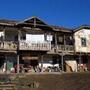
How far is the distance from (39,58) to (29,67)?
237 cm

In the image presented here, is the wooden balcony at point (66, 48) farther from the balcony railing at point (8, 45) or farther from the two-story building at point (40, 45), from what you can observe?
the balcony railing at point (8, 45)

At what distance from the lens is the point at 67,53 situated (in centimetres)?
4106

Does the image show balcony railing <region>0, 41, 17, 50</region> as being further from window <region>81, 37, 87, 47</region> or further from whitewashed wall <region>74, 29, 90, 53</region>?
window <region>81, 37, 87, 47</region>

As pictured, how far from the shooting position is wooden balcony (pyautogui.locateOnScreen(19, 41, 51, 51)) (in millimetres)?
35897

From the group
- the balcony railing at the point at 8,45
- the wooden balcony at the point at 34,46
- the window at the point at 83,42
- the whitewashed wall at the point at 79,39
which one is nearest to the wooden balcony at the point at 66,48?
the whitewashed wall at the point at 79,39

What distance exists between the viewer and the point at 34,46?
1447 inches

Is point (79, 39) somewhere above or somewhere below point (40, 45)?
above

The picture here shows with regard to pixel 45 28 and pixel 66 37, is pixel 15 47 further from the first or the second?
pixel 66 37

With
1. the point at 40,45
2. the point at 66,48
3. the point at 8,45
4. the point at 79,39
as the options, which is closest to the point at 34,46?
the point at 40,45

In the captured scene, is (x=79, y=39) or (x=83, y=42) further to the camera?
(x=83, y=42)

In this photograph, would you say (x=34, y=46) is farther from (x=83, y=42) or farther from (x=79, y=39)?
(x=83, y=42)

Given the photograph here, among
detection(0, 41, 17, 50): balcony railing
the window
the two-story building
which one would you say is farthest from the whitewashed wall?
detection(0, 41, 17, 50): balcony railing

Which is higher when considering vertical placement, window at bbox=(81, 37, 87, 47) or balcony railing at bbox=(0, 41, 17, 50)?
window at bbox=(81, 37, 87, 47)

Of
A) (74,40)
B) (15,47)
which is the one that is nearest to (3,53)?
(15,47)
